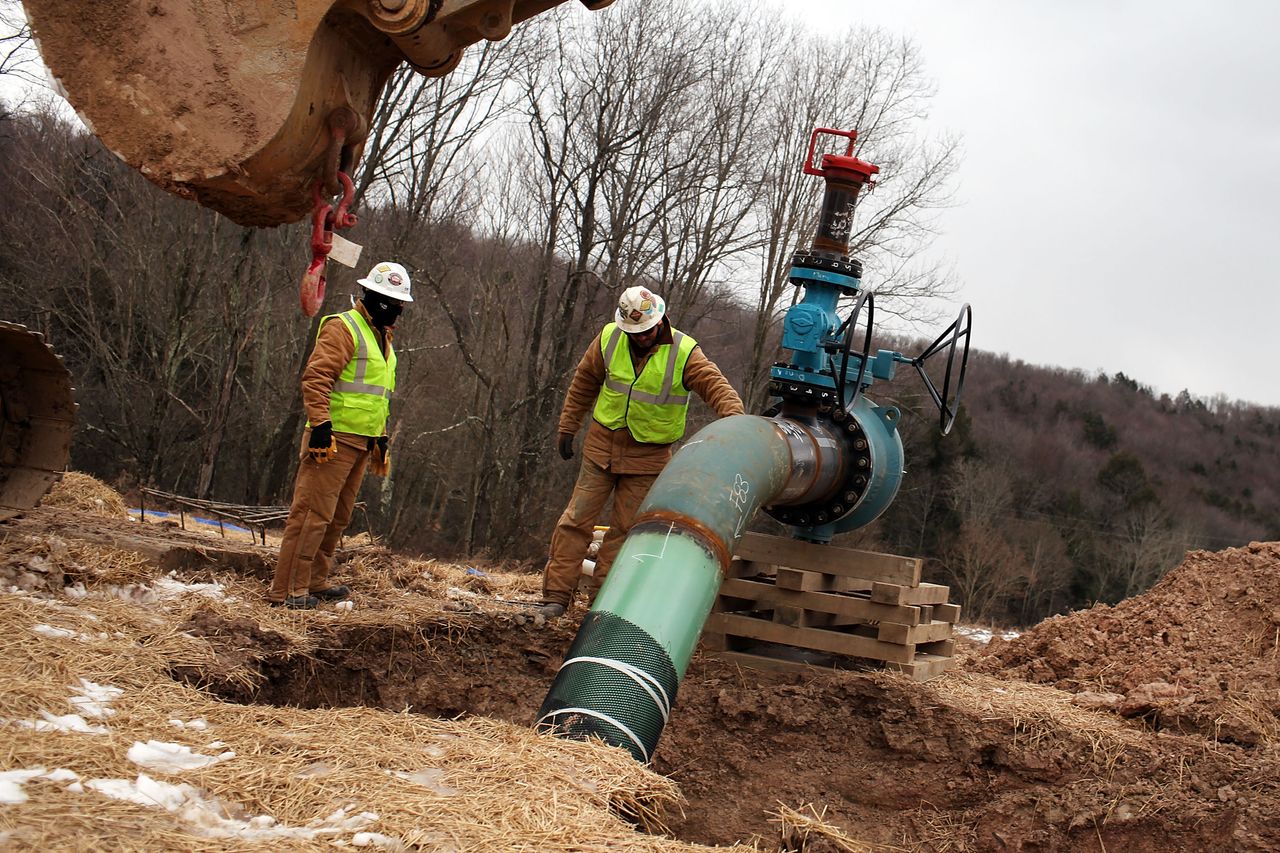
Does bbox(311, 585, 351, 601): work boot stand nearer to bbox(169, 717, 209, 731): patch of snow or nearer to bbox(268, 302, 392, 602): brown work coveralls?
bbox(268, 302, 392, 602): brown work coveralls

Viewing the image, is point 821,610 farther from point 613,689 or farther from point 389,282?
point 389,282

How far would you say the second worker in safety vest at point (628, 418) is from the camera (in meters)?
6.63

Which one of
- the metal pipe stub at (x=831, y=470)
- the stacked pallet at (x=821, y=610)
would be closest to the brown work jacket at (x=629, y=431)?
the metal pipe stub at (x=831, y=470)

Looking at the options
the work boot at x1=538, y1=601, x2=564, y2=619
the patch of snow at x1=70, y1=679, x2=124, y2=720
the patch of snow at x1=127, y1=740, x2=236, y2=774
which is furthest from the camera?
the work boot at x1=538, y1=601, x2=564, y2=619

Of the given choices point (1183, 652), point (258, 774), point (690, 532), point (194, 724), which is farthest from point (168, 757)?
point (1183, 652)

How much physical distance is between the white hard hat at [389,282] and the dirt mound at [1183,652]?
14.8 feet

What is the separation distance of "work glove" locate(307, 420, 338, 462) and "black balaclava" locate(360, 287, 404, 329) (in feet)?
2.53

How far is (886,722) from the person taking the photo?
5875 mm

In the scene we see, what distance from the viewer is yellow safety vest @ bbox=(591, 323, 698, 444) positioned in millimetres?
6664

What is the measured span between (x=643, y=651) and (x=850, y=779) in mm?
1720

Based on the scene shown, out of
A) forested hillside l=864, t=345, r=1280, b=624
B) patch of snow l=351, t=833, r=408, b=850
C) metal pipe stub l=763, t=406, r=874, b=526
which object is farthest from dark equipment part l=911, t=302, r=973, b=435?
forested hillside l=864, t=345, r=1280, b=624

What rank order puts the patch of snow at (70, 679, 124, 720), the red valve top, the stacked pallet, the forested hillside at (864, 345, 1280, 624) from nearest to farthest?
the patch of snow at (70, 679, 124, 720), the stacked pallet, the red valve top, the forested hillside at (864, 345, 1280, 624)

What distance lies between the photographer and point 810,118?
78.6 ft

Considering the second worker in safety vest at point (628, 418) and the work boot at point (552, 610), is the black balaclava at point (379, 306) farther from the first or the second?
the work boot at point (552, 610)
